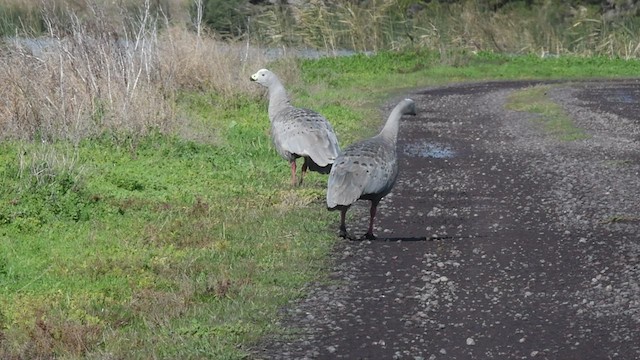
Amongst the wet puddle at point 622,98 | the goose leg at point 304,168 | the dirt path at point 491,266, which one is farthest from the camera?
the wet puddle at point 622,98

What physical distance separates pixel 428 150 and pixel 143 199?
5.77 meters

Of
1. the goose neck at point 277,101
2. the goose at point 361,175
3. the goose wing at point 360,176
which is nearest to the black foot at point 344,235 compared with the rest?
the goose at point 361,175

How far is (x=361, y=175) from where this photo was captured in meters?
9.73

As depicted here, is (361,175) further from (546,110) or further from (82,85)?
(546,110)

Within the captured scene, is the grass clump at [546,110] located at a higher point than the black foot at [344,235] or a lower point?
lower

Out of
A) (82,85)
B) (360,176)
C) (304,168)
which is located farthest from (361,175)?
(82,85)

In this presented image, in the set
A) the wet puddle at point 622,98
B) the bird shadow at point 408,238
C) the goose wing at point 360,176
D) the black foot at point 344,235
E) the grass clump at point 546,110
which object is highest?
the goose wing at point 360,176

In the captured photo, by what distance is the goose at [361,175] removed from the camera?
967cm

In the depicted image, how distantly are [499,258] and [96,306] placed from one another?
328 cm

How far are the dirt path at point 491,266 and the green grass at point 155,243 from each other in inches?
17.2

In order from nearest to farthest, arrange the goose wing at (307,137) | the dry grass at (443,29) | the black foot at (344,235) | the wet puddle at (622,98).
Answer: the black foot at (344,235) → the goose wing at (307,137) → the wet puddle at (622,98) → the dry grass at (443,29)

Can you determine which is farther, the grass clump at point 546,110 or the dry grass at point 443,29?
the dry grass at point 443,29

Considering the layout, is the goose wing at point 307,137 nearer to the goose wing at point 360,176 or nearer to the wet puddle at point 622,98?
the goose wing at point 360,176

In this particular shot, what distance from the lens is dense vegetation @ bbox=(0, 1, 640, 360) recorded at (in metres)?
7.48
